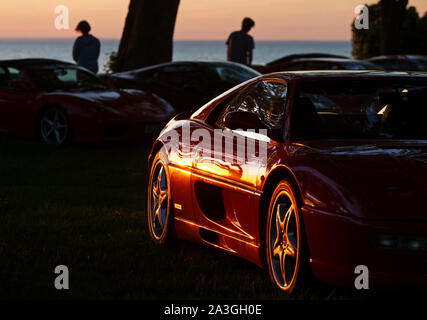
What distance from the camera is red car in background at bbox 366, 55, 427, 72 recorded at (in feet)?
74.8

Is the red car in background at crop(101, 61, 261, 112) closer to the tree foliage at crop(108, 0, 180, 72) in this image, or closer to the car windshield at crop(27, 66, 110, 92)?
the car windshield at crop(27, 66, 110, 92)

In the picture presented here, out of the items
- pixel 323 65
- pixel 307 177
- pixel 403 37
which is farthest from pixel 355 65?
pixel 403 37

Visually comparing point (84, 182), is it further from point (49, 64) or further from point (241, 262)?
point (49, 64)

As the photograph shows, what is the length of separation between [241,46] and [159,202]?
46.6 ft

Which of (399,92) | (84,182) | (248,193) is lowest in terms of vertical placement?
(84,182)

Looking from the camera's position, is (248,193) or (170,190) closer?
(248,193)

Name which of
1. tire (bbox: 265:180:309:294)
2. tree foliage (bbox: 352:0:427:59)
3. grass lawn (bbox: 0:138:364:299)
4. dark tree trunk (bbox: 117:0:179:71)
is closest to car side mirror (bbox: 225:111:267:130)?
tire (bbox: 265:180:309:294)

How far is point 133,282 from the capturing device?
5.98 m

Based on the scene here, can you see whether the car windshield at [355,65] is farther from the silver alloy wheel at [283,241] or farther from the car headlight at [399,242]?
the car headlight at [399,242]

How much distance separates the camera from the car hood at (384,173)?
490cm

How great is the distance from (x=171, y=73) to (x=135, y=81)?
2.33 ft

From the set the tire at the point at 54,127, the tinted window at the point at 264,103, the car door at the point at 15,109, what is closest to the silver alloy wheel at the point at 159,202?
the tinted window at the point at 264,103

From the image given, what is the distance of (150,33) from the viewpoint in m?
20.8
